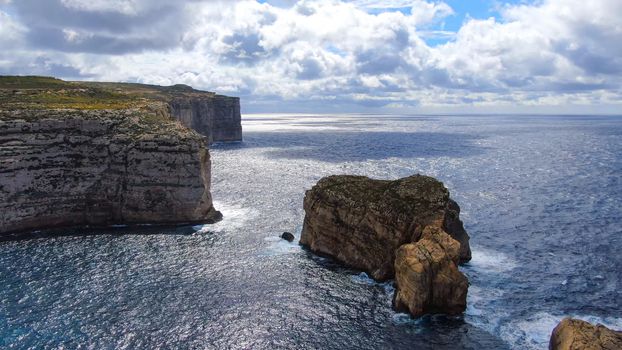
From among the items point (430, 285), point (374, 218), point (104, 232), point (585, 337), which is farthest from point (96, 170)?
point (585, 337)

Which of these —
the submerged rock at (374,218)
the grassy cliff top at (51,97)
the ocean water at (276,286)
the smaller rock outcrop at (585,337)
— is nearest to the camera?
the smaller rock outcrop at (585,337)

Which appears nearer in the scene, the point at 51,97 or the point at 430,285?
the point at 430,285

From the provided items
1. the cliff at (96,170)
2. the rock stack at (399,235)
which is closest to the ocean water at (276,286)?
the rock stack at (399,235)

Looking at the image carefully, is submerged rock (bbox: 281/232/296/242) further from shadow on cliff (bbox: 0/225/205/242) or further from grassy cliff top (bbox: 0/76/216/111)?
grassy cliff top (bbox: 0/76/216/111)

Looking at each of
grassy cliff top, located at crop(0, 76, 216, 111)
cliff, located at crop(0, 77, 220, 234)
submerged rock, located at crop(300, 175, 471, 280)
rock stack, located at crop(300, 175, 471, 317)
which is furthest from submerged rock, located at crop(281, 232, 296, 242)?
grassy cliff top, located at crop(0, 76, 216, 111)

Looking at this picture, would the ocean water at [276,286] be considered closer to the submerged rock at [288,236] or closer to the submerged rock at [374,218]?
the submerged rock at [288,236]

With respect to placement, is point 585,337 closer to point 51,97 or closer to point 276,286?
point 276,286
